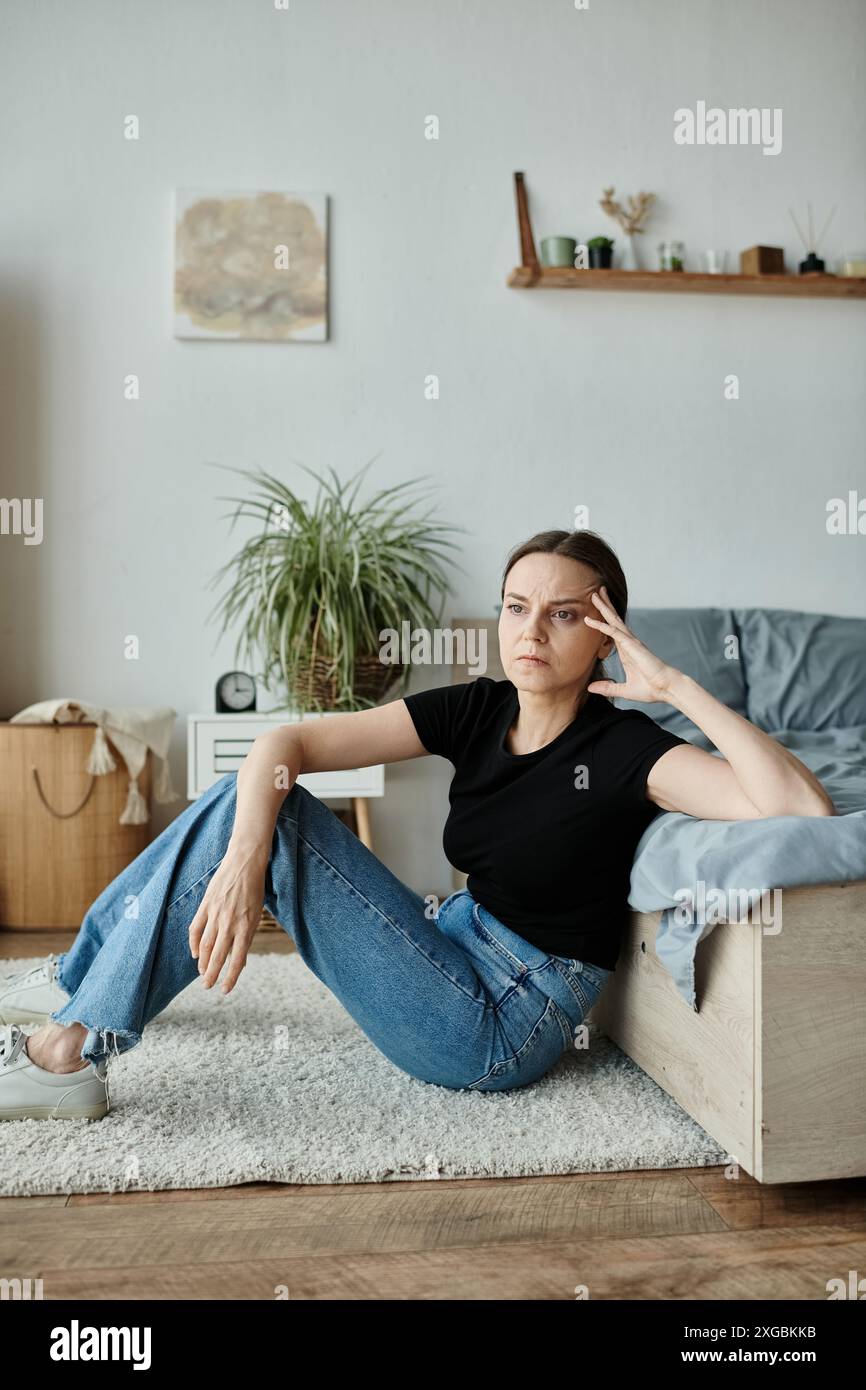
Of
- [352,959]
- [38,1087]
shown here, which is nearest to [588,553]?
[352,959]

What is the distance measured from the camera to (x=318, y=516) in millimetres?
3594

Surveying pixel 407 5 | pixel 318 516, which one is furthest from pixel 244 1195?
pixel 407 5

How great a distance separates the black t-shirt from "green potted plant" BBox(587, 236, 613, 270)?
7.46 ft

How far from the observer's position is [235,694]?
3400mm

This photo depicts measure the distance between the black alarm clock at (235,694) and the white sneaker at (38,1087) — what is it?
1770mm

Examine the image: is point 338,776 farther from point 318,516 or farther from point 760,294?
point 760,294

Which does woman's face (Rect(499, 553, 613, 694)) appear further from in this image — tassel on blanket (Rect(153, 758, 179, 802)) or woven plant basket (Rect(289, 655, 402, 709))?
tassel on blanket (Rect(153, 758, 179, 802))

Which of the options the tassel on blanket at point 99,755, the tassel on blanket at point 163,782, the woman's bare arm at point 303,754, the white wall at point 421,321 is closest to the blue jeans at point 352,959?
the woman's bare arm at point 303,754

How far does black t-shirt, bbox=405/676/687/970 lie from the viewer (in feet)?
5.43

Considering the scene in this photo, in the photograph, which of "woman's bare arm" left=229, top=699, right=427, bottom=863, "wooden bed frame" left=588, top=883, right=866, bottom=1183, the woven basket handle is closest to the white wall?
the woven basket handle

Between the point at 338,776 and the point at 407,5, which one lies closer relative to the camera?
the point at 338,776

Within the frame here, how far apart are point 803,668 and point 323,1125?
2.02 meters

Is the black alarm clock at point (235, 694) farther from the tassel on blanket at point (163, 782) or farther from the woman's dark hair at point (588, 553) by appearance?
the woman's dark hair at point (588, 553)
